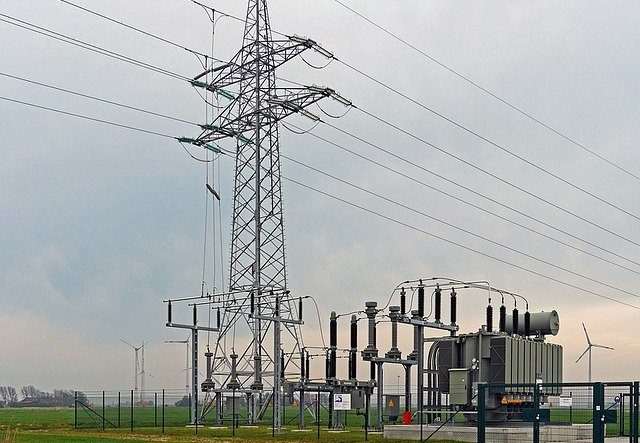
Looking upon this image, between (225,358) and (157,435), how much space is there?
9.63 metres

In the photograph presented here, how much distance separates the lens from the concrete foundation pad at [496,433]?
3105 centimetres

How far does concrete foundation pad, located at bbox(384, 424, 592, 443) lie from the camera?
3105 cm

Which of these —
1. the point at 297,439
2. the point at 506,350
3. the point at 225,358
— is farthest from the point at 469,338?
the point at 225,358

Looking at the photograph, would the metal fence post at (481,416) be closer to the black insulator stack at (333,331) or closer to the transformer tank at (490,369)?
the transformer tank at (490,369)

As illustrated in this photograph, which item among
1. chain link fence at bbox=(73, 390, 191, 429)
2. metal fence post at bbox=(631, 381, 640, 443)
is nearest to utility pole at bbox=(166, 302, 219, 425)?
chain link fence at bbox=(73, 390, 191, 429)

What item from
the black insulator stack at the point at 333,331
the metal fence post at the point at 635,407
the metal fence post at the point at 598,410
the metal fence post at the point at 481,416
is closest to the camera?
the metal fence post at the point at 598,410

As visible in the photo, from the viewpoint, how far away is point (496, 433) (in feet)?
102

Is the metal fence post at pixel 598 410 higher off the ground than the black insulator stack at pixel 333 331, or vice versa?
the black insulator stack at pixel 333 331

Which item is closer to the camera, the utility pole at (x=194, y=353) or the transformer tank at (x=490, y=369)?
the transformer tank at (x=490, y=369)

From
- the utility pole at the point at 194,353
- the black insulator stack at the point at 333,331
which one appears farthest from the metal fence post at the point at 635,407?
the utility pole at the point at 194,353

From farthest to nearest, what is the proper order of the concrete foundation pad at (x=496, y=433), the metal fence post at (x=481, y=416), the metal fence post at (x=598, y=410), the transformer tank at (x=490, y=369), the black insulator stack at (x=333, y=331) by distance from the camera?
the black insulator stack at (x=333, y=331), the transformer tank at (x=490, y=369), the concrete foundation pad at (x=496, y=433), the metal fence post at (x=481, y=416), the metal fence post at (x=598, y=410)

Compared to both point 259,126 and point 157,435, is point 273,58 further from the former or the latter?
point 157,435

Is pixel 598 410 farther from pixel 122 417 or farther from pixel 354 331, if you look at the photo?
pixel 122 417

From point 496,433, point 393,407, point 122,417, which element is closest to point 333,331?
point 393,407
